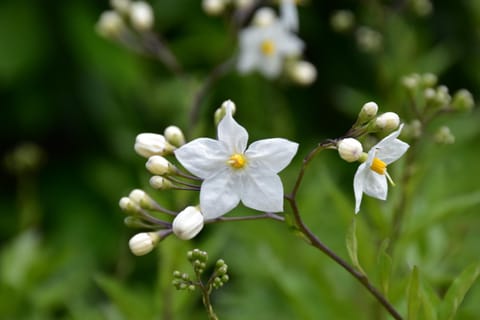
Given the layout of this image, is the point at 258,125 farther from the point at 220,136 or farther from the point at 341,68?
the point at 220,136

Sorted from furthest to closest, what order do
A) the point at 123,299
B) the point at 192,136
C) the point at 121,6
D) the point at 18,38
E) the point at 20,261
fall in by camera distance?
1. the point at 18,38
2. the point at 121,6
3. the point at 20,261
4. the point at 192,136
5. the point at 123,299

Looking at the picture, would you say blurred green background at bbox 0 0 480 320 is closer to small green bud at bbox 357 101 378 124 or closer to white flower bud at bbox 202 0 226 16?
white flower bud at bbox 202 0 226 16

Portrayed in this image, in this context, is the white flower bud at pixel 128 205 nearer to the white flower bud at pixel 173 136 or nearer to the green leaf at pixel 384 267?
the white flower bud at pixel 173 136

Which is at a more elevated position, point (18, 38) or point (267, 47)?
point (267, 47)

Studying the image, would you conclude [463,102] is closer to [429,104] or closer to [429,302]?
[429,104]

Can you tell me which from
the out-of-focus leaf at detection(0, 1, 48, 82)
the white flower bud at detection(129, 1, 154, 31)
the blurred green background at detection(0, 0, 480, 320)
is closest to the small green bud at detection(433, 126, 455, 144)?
the blurred green background at detection(0, 0, 480, 320)

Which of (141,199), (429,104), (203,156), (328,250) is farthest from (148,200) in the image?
(429,104)

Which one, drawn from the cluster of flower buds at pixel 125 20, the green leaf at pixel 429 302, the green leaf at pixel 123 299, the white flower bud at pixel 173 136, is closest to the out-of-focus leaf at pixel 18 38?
the cluster of flower buds at pixel 125 20

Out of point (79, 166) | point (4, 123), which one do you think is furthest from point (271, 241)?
point (4, 123)
